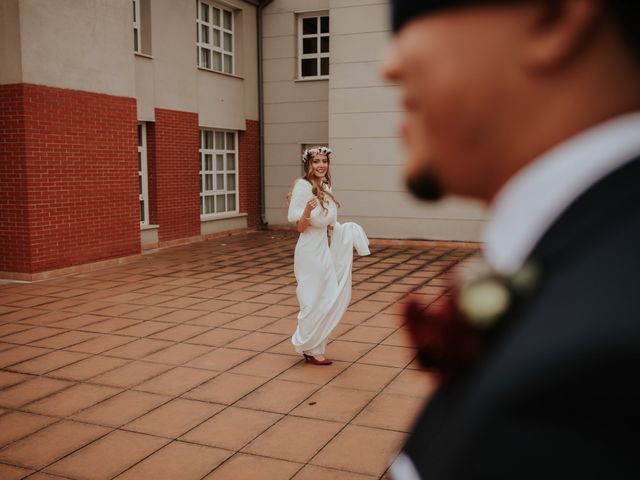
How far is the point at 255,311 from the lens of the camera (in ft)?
27.0

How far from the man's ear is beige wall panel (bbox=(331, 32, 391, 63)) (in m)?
14.6

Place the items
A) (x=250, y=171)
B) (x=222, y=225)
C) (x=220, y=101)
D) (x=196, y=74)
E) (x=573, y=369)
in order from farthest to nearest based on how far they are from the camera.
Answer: (x=250, y=171), (x=222, y=225), (x=220, y=101), (x=196, y=74), (x=573, y=369)

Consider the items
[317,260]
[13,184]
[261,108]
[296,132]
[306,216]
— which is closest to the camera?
[306,216]

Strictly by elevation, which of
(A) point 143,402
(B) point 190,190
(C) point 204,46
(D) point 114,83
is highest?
(C) point 204,46

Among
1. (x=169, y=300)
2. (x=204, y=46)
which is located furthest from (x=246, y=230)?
(x=169, y=300)

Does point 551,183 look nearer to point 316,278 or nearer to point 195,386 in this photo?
point 195,386

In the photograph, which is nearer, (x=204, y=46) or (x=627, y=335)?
(x=627, y=335)

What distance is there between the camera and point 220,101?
1653 centimetres

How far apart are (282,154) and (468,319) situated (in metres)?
17.6

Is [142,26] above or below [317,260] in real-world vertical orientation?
above

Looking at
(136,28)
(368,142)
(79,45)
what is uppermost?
(136,28)

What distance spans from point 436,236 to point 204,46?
7289 mm

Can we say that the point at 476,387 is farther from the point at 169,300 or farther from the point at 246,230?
the point at 246,230

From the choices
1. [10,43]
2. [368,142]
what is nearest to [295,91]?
[368,142]
